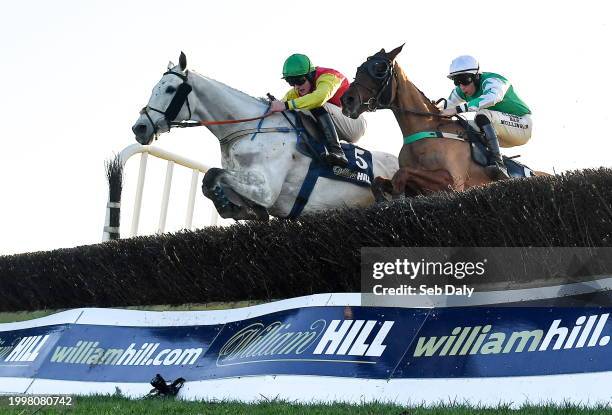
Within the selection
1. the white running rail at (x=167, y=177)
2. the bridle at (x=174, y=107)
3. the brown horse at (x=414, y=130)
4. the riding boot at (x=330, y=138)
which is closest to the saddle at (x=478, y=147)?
the brown horse at (x=414, y=130)

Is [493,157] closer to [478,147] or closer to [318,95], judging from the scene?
[478,147]

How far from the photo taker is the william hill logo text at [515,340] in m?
4.85

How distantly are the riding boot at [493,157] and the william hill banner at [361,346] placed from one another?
3262 millimetres

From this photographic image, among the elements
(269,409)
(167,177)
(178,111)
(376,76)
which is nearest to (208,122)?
(178,111)

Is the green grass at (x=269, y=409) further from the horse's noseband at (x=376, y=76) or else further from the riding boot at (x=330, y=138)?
the horse's noseband at (x=376, y=76)

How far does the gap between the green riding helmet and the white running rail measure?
11.6 feet

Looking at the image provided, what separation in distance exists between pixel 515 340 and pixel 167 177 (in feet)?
27.5

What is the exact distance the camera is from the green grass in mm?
4469

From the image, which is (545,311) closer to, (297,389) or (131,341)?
(297,389)

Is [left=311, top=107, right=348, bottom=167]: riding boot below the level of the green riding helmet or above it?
below

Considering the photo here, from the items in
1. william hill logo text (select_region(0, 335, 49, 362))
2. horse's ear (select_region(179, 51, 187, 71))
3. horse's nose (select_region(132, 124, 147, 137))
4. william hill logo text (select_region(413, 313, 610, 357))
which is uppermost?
horse's ear (select_region(179, 51, 187, 71))

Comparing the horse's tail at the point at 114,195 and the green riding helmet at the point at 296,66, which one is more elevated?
the green riding helmet at the point at 296,66

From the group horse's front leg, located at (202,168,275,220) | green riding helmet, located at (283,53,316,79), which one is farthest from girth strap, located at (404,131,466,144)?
horse's front leg, located at (202,168,275,220)

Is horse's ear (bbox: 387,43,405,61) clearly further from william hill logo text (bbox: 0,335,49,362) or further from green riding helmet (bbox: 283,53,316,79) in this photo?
william hill logo text (bbox: 0,335,49,362)
